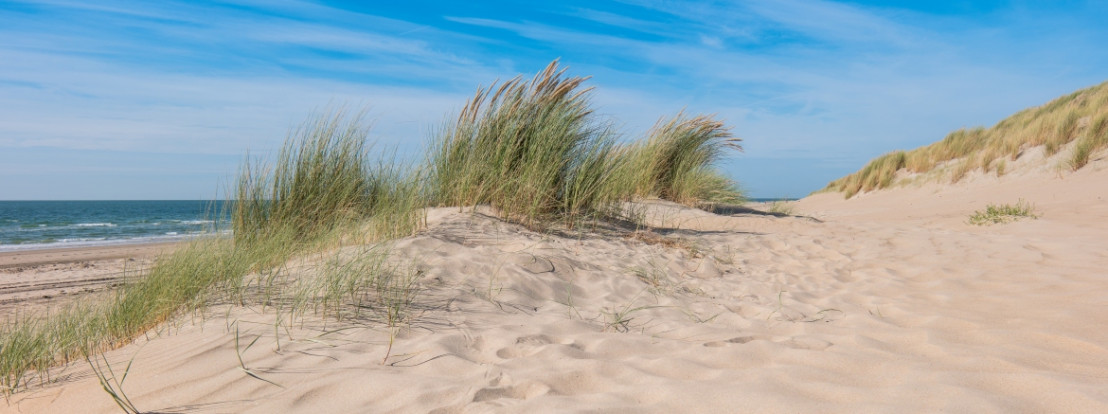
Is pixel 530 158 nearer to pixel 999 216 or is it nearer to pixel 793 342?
pixel 793 342

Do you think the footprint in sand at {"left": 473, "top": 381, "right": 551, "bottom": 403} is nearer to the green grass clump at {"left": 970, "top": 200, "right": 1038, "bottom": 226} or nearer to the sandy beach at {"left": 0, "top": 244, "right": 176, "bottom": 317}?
the sandy beach at {"left": 0, "top": 244, "right": 176, "bottom": 317}

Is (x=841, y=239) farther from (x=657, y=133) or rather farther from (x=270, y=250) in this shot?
(x=270, y=250)

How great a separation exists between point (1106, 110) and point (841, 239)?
715 cm

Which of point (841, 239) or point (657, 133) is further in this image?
point (657, 133)

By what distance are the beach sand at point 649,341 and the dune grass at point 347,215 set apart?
7.7 inches

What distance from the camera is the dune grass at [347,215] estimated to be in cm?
272

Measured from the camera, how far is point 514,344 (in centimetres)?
227

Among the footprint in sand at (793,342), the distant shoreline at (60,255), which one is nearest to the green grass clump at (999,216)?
the footprint in sand at (793,342)

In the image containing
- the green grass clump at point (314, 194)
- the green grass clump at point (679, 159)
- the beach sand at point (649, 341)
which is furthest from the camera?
the green grass clump at point (679, 159)

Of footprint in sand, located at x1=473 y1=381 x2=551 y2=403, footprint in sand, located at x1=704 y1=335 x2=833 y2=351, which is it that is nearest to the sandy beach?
footprint in sand, located at x1=473 y1=381 x2=551 y2=403

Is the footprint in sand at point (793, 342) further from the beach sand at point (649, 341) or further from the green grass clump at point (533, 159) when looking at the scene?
the green grass clump at point (533, 159)

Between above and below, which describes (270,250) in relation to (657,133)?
below

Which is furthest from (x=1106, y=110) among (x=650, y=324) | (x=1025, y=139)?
(x=650, y=324)

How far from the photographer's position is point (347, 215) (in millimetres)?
4500
